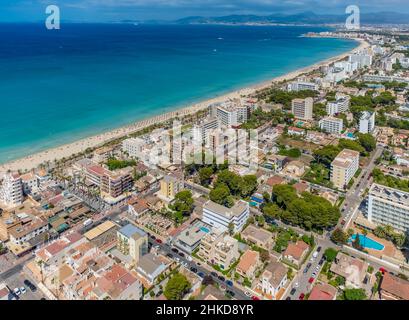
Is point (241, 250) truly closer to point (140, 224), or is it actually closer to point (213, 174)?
point (140, 224)

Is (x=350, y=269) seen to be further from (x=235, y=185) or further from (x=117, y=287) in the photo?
(x=117, y=287)

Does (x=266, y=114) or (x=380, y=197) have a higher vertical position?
(x=266, y=114)

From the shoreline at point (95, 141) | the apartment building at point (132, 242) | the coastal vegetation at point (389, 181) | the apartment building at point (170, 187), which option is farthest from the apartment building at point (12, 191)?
the coastal vegetation at point (389, 181)

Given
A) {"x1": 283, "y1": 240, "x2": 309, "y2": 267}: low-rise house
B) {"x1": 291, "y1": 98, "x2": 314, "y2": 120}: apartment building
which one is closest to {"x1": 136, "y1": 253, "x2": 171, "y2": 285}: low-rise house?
{"x1": 283, "y1": 240, "x2": 309, "y2": 267}: low-rise house

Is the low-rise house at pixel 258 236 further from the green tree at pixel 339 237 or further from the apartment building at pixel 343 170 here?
the apartment building at pixel 343 170

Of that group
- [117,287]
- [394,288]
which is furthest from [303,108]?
[117,287]

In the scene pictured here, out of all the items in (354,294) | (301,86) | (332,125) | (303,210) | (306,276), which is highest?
(301,86)

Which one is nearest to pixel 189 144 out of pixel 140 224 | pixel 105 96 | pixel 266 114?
pixel 140 224
